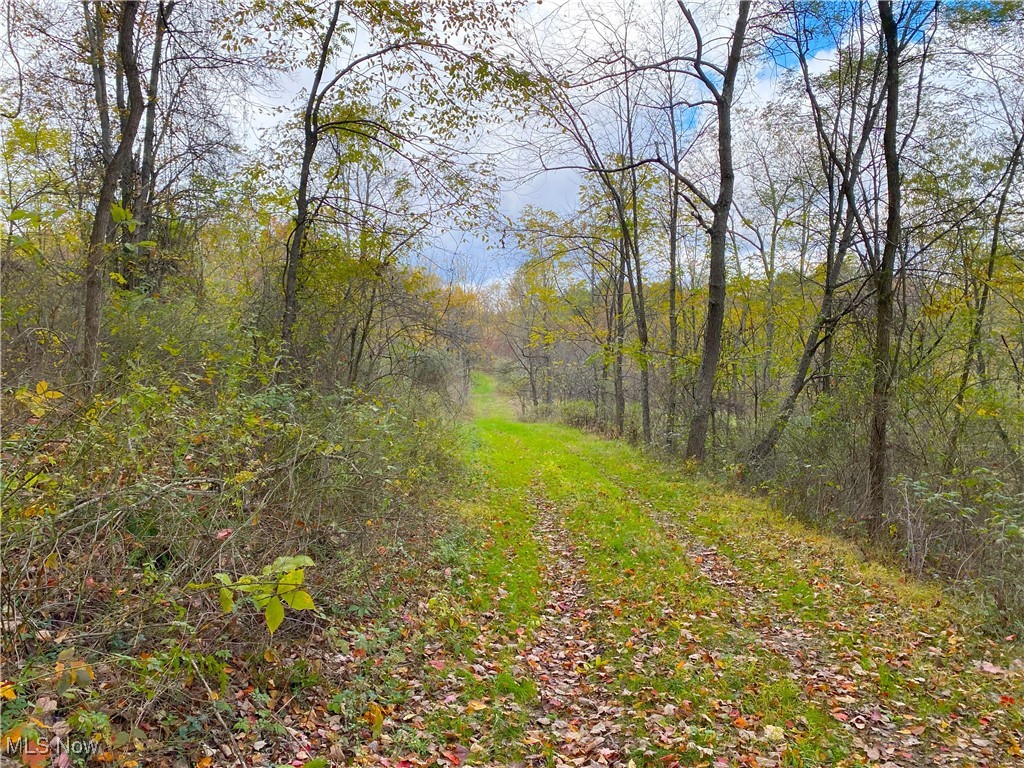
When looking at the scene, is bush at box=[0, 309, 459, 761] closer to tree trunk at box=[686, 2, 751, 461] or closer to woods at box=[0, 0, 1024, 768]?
woods at box=[0, 0, 1024, 768]

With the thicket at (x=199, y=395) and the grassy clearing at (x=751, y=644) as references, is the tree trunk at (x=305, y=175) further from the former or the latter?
the grassy clearing at (x=751, y=644)

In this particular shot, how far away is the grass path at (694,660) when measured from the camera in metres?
3.49

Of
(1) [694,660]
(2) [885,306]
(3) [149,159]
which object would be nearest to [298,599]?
(1) [694,660]

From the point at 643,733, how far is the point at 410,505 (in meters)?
4.52

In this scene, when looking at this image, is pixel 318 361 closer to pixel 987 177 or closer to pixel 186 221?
pixel 186 221

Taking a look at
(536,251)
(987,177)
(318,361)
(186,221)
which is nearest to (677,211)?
(536,251)

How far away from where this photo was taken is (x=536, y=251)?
51.9 feet
